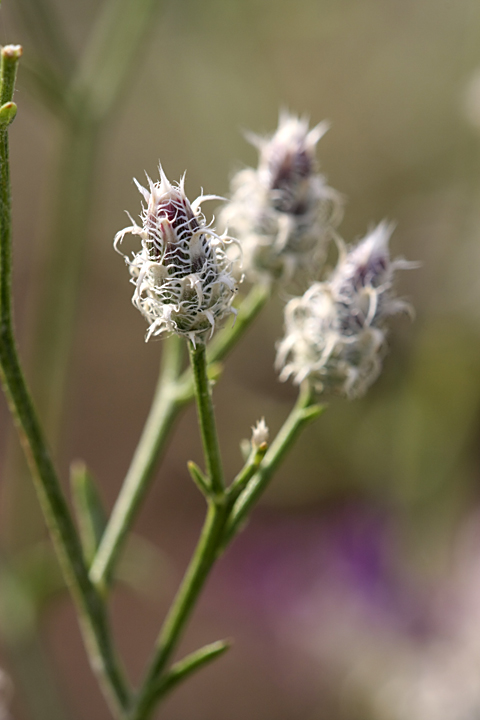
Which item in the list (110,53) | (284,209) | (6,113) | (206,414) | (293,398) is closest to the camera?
(6,113)

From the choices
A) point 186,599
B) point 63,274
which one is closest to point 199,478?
point 186,599

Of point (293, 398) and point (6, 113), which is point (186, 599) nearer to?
point (6, 113)

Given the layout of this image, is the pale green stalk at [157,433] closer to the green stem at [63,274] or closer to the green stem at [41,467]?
the green stem at [41,467]

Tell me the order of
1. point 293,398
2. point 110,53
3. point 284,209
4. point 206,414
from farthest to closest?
1. point 293,398
2. point 110,53
3. point 284,209
4. point 206,414

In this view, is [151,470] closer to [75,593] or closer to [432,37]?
[75,593]

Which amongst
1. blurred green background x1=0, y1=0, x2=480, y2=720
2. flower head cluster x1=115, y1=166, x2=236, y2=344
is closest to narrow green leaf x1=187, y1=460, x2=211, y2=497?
flower head cluster x1=115, y1=166, x2=236, y2=344

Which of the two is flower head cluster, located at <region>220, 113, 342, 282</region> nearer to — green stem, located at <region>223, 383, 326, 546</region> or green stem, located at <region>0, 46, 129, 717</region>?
green stem, located at <region>223, 383, 326, 546</region>
